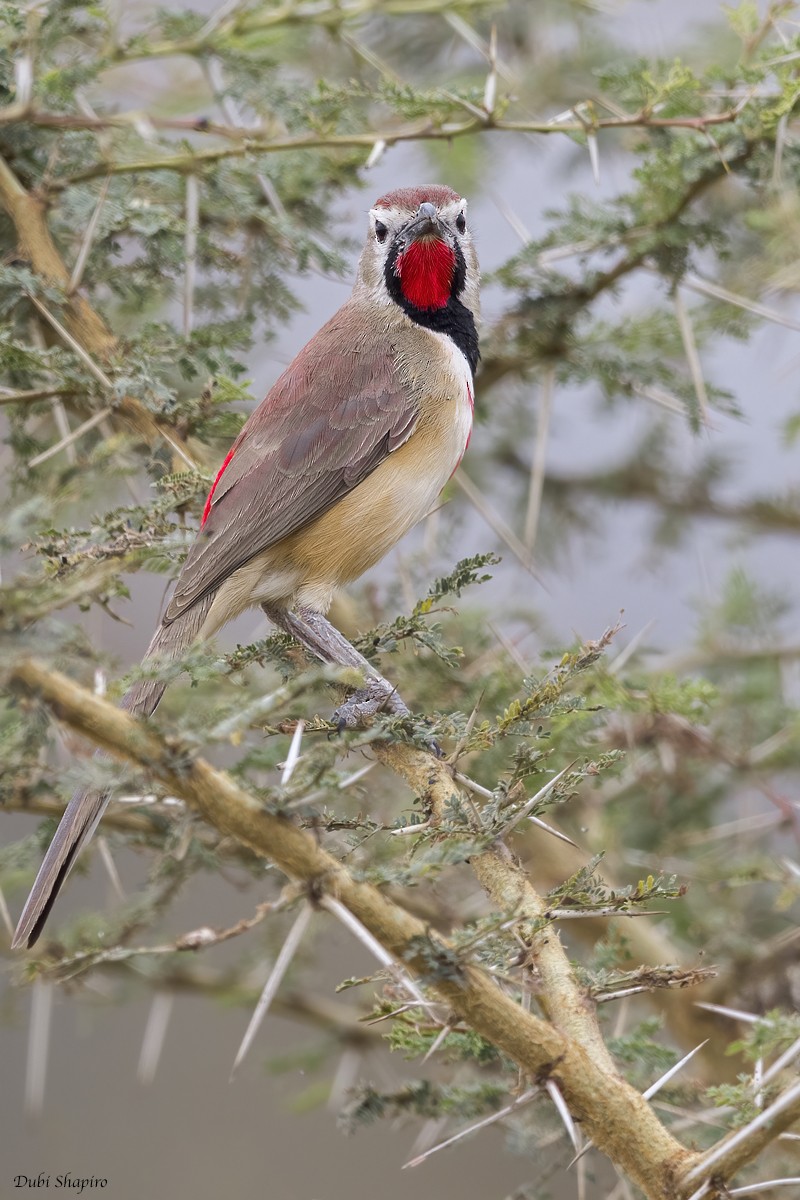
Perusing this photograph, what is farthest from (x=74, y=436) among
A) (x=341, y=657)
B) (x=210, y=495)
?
(x=341, y=657)

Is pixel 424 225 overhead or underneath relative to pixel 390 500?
overhead

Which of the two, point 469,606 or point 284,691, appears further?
point 469,606

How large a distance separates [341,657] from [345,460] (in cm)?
48

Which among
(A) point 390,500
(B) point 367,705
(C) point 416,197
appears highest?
(C) point 416,197

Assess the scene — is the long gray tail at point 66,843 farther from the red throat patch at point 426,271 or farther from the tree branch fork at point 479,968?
the red throat patch at point 426,271

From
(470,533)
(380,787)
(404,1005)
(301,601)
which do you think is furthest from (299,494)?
(470,533)

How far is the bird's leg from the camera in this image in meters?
2.73

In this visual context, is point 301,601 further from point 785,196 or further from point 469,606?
point 785,196

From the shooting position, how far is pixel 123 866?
5125 millimetres

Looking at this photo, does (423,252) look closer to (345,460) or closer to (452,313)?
(452,313)

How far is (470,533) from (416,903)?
187 centimetres

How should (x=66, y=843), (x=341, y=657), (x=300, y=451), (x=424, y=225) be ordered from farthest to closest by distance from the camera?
(x=424, y=225) < (x=300, y=451) < (x=341, y=657) < (x=66, y=843)

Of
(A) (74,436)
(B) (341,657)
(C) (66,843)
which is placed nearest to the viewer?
(C) (66,843)

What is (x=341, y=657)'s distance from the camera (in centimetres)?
288
